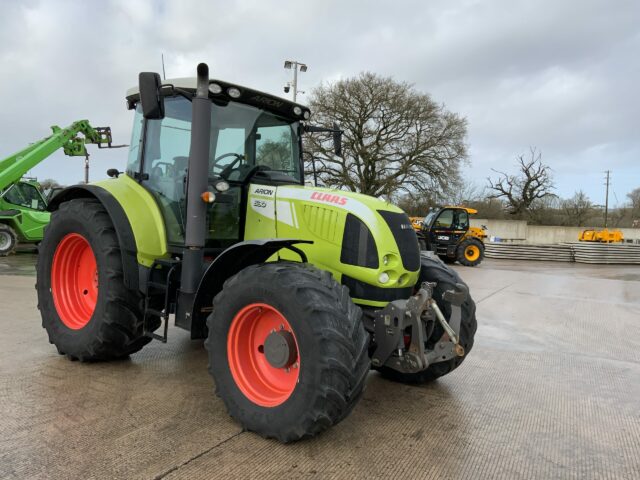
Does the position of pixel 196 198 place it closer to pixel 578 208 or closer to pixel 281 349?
pixel 281 349

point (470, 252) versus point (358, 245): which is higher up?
point (358, 245)

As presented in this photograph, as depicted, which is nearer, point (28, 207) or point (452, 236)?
point (28, 207)

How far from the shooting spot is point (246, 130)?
3807 millimetres

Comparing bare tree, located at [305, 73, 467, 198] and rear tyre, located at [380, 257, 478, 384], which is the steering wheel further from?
bare tree, located at [305, 73, 467, 198]

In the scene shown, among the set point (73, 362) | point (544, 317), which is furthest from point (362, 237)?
point (544, 317)

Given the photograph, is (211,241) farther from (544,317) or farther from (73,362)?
(544,317)

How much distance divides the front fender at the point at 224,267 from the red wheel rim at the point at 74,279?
60.6 inches

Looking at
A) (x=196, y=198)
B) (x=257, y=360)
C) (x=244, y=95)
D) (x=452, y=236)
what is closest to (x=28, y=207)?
(x=244, y=95)

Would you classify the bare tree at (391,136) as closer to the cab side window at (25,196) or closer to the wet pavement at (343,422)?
the cab side window at (25,196)

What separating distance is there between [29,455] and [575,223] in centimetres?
4967

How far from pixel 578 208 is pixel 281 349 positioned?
50.4 metres

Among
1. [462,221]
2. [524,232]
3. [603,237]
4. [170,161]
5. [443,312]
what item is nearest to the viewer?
[443,312]

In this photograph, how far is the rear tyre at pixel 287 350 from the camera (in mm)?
2543

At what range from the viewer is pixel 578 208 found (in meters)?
46.4
